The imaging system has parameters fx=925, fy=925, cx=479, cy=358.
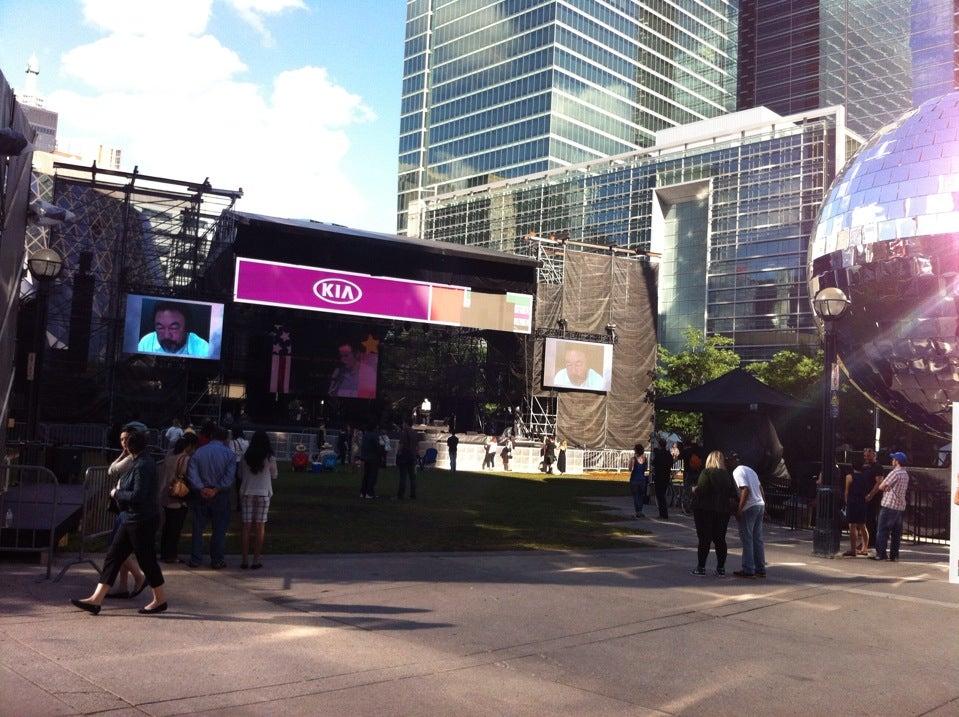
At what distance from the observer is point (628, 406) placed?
179 feet

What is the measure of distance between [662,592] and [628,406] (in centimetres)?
4447

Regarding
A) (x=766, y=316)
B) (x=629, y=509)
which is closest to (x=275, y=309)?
(x=629, y=509)

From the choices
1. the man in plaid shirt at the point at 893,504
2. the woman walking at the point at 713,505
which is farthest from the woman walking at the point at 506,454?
the woman walking at the point at 713,505

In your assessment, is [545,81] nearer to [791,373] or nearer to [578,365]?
[791,373]

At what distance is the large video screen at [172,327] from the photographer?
38.5m

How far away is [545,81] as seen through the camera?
111 m

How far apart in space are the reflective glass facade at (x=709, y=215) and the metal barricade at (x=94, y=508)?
247ft

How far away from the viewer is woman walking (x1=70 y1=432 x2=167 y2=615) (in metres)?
8.02

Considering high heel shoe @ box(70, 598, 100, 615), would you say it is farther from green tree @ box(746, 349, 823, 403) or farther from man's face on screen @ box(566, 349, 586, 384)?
green tree @ box(746, 349, 823, 403)

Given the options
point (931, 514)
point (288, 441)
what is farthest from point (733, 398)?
point (288, 441)

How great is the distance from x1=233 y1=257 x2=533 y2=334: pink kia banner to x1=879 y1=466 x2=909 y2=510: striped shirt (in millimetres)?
31386

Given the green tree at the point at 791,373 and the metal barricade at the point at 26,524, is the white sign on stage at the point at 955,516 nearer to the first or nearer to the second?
the metal barricade at the point at 26,524

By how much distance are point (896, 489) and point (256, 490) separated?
394 inches

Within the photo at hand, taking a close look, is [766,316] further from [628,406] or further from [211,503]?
[211,503]
